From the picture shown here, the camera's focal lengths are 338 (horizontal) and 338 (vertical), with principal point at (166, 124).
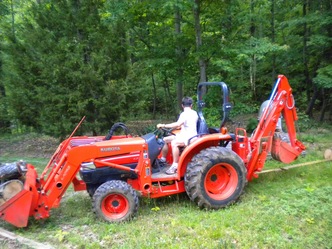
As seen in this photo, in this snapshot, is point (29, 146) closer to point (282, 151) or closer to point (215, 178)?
point (215, 178)

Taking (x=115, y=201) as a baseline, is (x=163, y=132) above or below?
above

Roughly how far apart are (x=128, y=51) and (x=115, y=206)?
6272mm

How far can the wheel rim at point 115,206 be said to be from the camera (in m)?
4.85

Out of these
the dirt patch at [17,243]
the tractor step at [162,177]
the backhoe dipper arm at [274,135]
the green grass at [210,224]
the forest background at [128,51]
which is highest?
the forest background at [128,51]

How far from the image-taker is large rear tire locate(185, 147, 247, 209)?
505cm

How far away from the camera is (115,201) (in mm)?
4887

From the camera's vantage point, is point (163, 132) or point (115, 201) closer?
point (115, 201)

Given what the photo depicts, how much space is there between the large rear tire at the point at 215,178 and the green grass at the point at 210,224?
0.18 metres

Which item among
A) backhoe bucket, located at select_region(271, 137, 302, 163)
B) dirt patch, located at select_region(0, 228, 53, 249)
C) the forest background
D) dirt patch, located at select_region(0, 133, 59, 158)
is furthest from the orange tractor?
dirt patch, located at select_region(0, 133, 59, 158)

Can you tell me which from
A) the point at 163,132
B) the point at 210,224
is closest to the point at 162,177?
the point at 163,132

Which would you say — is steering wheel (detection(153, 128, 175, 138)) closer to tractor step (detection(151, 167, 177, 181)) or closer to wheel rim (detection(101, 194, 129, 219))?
tractor step (detection(151, 167, 177, 181))

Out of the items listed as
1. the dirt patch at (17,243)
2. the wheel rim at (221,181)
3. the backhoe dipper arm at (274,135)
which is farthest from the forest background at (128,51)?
the dirt patch at (17,243)

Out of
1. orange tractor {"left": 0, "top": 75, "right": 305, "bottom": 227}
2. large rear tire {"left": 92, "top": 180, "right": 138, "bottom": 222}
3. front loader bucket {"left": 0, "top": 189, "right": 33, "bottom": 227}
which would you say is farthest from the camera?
large rear tire {"left": 92, "top": 180, "right": 138, "bottom": 222}

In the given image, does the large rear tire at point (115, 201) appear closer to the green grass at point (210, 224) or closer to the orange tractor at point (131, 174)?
the orange tractor at point (131, 174)
